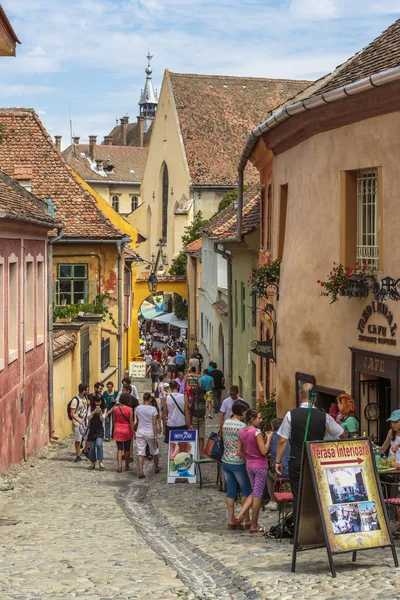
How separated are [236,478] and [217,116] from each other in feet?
195

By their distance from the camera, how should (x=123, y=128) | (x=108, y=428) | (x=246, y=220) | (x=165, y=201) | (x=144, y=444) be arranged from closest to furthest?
1. (x=144, y=444)
2. (x=108, y=428)
3. (x=246, y=220)
4. (x=165, y=201)
5. (x=123, y=128)

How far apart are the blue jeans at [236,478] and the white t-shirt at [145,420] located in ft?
21.1

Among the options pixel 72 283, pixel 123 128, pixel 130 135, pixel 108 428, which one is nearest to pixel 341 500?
pixel 108 428

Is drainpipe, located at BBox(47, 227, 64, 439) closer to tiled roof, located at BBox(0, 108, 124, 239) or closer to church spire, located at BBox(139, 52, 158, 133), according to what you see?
tiled roof, located at BBox(0, 108, 124, 239)

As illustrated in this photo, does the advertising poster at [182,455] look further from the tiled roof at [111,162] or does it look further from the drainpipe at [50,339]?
the tiled roof at [111,162]

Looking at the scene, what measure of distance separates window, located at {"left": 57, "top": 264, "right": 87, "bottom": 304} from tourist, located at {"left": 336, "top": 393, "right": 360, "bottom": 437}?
19260 millimetres

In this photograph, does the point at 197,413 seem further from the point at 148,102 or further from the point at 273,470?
the point at 148,102

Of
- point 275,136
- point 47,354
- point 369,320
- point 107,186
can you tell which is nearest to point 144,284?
point 47,354

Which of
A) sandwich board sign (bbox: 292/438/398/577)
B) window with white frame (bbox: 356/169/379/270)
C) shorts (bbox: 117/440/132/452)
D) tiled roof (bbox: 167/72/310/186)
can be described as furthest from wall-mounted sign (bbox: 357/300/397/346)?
tiled roof (bbox: 167/72/310/186)

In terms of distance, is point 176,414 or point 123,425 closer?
point 123,425

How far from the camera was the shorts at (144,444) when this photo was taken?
18.9 meters

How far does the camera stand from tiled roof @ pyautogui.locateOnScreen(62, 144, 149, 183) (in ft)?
376

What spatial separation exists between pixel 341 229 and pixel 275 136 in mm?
3362

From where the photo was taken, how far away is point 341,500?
9.53 metres
